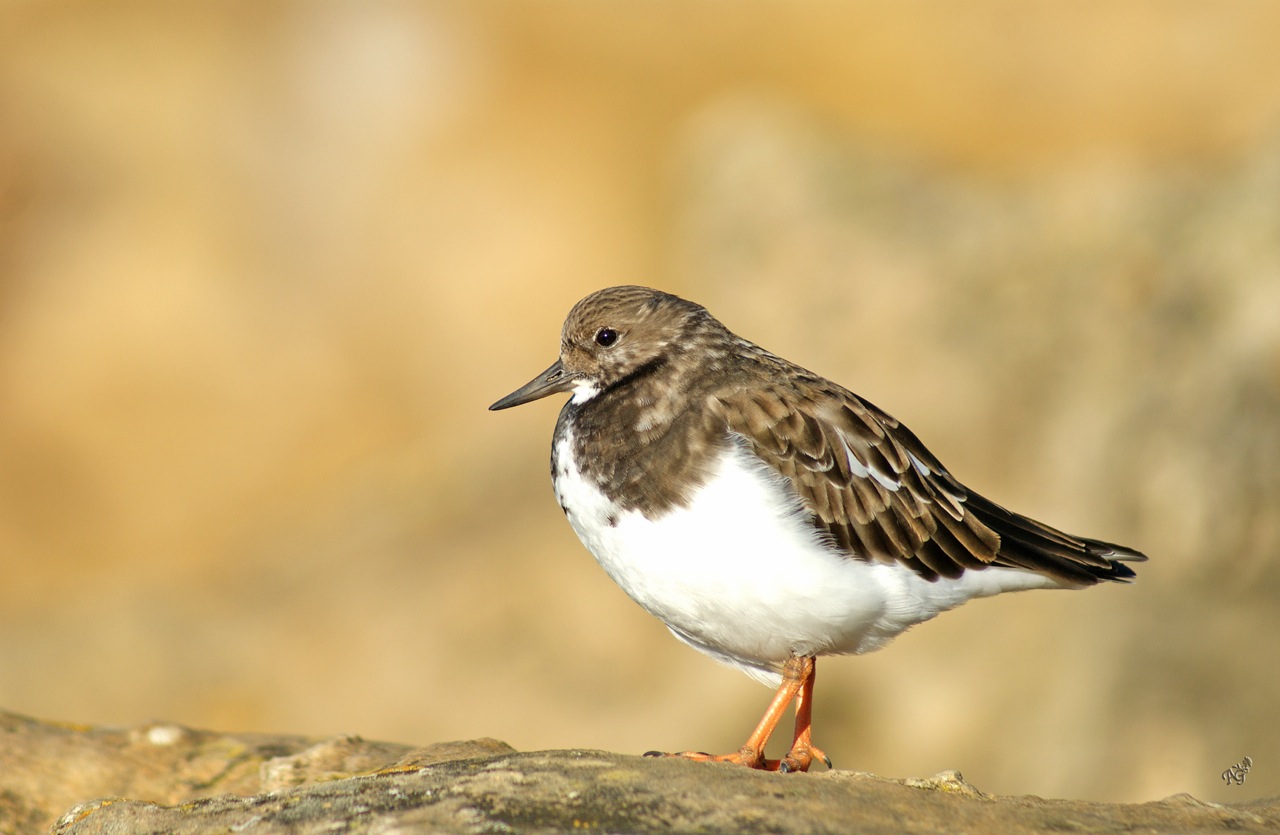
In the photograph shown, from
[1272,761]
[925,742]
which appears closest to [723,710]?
[925,742]

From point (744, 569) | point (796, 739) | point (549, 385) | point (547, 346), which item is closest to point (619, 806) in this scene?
point (744, 569)

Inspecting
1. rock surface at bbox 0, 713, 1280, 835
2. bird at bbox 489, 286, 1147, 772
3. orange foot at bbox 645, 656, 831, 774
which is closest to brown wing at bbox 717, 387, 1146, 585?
bird at bbox 489, 286, 1147, 772

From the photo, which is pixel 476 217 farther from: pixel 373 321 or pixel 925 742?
pixel 925 742

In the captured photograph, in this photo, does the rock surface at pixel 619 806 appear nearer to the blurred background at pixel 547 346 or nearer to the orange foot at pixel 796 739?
the orange foot at pixel 796 739
